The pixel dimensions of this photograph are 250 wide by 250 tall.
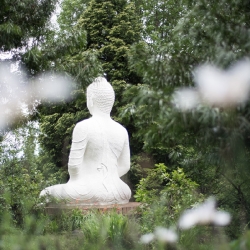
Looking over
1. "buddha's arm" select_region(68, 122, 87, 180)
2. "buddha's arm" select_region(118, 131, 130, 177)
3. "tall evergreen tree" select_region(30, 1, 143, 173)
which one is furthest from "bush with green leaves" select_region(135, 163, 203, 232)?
"tall evergreen tree" select_region(30, 1, 143, 173)

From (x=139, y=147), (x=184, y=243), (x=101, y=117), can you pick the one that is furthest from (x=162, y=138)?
(x=139, y=147)

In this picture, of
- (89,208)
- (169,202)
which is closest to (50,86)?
(169,202)

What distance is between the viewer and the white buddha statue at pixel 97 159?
9.40 metres

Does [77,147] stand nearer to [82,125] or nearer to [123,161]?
[82,125]

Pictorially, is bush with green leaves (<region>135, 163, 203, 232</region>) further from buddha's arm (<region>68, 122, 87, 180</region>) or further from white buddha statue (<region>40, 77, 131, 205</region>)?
buddha's arm (<region>68, 122, 87, 180</region>)

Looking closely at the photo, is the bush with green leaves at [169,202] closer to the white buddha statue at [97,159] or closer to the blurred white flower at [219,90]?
the white buddha statue at [97,159]

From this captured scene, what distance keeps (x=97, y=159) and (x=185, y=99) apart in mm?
6473

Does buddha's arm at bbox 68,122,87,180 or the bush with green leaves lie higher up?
buddha's arm at bbox 68,122,87,180

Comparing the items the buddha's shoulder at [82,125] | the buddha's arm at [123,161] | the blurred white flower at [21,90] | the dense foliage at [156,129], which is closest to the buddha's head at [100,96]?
the buddha's shoulder at [82,125]

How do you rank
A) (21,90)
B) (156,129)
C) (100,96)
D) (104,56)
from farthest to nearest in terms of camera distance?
(104,56)
(100,96)
(21,90)
(156,129)

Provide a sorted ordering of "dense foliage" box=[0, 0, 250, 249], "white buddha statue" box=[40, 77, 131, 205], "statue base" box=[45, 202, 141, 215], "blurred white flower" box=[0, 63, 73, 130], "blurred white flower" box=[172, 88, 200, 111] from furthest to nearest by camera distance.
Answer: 1. "white buddha statue" box=[40, 77, 131, 205]
2. "statue base" box=[45, 202, 141, 215]
3. "blurred white flower" box=[0, 63, 73, 130]
4. "dense foliage" box=[0, 0, 250, 249]
5. "blurred white flower" box=[172, 88, 200, 111]

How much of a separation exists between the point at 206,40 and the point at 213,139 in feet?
2.65

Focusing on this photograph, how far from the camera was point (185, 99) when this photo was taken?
11.3 feet

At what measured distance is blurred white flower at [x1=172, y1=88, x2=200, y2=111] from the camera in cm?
333
